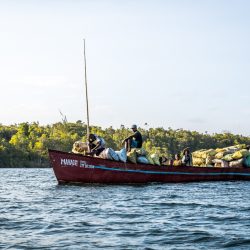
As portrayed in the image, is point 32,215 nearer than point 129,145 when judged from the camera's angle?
Yes

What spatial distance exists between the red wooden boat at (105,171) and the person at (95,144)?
0.72 meters

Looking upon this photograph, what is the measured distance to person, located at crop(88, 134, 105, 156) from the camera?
26.2 m

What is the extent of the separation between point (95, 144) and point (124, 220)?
11839 millimetres

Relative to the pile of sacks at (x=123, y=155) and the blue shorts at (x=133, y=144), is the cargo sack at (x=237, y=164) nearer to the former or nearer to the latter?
the pile of sacks at (x=123, y=155)

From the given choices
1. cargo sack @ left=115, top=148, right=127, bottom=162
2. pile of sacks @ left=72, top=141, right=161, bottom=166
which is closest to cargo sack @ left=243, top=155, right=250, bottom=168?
pile of sacks @ left=72, top=141, right=161, bottom=166

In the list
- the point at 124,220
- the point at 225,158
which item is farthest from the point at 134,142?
the point at 124,220

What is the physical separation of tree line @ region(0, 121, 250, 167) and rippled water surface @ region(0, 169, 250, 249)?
3804 inches

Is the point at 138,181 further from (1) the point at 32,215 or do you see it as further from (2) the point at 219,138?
(2) the point at 219,138

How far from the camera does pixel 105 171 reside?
2608 cm

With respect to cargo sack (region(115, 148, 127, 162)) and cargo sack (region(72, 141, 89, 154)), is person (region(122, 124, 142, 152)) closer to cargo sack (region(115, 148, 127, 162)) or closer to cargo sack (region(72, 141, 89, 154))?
cargo sack (region(115, 148, 127, 162))

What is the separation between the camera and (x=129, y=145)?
27406 mm

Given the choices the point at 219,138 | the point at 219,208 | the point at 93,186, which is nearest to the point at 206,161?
the point at 93,186

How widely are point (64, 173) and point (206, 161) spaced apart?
1236cm

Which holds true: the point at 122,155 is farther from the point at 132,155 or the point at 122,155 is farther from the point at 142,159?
the point at 142,159
